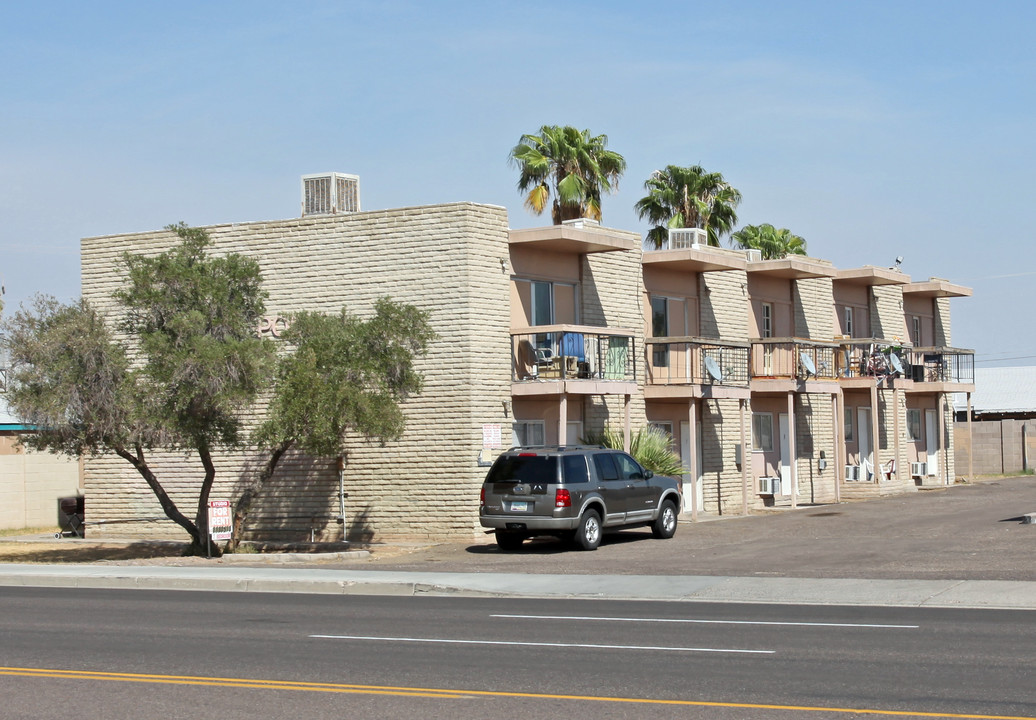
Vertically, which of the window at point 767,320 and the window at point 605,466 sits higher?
the window at point 767,320

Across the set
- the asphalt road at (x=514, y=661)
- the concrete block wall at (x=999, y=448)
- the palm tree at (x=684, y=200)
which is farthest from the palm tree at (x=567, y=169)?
the asphalt road at (x=514, y=661)

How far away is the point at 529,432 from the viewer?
1145 inches

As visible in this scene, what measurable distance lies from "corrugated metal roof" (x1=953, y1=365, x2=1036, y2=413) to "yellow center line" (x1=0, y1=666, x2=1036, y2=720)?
54503mm

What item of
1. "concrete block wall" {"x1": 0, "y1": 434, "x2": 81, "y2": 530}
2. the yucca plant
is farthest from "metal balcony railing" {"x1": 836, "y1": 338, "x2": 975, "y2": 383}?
"concrete block wall" {"x1": 0, "y1": 434, "x2": 81, "y2": 530}

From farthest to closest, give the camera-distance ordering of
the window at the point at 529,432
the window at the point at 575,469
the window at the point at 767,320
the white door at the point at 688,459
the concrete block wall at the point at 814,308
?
1. the concrete block wall at the point at 814,308
2. the window at the point at 767,320
3. the white door at the point at 688,459
4. the window at the point at 529,432
5. the window at the point at 575,469

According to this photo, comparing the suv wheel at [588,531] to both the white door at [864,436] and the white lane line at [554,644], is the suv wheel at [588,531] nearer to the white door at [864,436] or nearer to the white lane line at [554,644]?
the white lane line at [554,644]

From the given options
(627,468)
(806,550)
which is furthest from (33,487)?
(806,550)

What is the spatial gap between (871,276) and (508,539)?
65.9 feet

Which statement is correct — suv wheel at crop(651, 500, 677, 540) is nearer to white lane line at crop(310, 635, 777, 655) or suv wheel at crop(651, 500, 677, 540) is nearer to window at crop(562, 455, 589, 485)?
window at crop(562, 455, 589, 485)

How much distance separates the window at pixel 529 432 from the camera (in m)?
28.7

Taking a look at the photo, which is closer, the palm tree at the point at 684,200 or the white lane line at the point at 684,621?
the white lane line at the point at 684,621

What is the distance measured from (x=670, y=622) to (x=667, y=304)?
787 inches

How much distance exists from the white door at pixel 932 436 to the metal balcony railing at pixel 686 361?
15216mm

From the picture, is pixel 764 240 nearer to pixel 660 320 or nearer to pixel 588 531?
pixel 660 320
